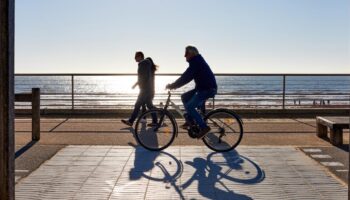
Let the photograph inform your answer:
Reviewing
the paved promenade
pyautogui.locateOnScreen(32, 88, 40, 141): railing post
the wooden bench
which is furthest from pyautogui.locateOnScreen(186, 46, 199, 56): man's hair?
pyautogui.locateOnScreen(32, 88, 40, 141): railing post

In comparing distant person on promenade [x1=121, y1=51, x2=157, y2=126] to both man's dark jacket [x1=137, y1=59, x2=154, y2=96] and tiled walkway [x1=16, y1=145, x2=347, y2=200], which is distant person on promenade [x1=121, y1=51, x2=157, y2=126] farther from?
tiled walkway [x1=16, y1=145, x2=347, y2=200]

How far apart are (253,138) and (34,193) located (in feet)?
15.9

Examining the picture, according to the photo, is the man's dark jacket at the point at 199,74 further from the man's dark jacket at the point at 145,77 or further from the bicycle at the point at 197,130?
the man's dark jacket at the point at 145,77

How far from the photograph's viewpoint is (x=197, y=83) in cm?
789

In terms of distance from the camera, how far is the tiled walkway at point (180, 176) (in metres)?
5.61

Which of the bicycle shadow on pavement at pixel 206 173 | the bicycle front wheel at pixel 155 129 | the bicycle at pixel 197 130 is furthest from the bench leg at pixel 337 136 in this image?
→ the bicycle front wheel at pixel 155 129

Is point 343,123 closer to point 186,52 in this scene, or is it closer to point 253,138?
point 253,138

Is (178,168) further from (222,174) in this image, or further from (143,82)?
(143,82)

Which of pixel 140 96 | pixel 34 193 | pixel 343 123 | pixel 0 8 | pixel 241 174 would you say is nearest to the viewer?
pixel 0 8

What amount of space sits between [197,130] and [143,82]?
280 centimetres

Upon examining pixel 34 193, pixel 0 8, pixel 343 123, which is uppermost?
pixel 0 8

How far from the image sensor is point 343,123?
854cm

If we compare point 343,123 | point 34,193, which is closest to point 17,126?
point 34,193

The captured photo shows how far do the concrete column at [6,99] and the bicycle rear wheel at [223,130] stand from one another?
480cm
